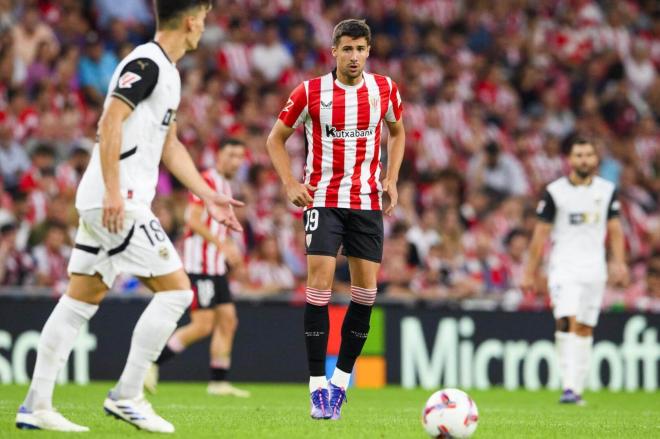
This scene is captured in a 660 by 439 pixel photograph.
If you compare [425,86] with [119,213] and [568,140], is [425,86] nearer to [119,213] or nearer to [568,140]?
[568,140]

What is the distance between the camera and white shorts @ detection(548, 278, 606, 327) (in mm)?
11875

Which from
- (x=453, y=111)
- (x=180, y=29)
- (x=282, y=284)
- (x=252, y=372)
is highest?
(x=453, y=111)

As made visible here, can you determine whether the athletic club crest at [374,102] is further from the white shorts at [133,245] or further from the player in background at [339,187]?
the white shorts at [133,245]

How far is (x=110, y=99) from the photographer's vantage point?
6.36 metres

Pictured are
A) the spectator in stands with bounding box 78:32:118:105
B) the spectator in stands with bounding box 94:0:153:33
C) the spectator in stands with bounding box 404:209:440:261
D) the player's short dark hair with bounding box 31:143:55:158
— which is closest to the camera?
the player's short dark hair with bounding box 31:143:55:158

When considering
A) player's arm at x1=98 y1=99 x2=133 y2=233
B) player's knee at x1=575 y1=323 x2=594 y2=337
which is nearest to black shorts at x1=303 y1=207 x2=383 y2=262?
player's arm at x1=98 y1=99 x2=133 y2=233

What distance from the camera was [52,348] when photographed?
655 cm

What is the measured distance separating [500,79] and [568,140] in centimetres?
169

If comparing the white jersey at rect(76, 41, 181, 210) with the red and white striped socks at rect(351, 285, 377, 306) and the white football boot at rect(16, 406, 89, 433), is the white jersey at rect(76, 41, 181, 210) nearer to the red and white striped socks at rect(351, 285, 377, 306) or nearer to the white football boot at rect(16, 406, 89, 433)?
the white football boot at rect(16, 406, 89, 433)

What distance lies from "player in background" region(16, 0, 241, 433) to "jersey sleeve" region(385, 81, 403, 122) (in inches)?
85.7

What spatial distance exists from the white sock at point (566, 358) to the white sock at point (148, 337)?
6.12 m

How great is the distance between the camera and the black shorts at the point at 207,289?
12266 mm

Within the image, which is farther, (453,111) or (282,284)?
(453,111)

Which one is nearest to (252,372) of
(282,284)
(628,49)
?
(282,284)
